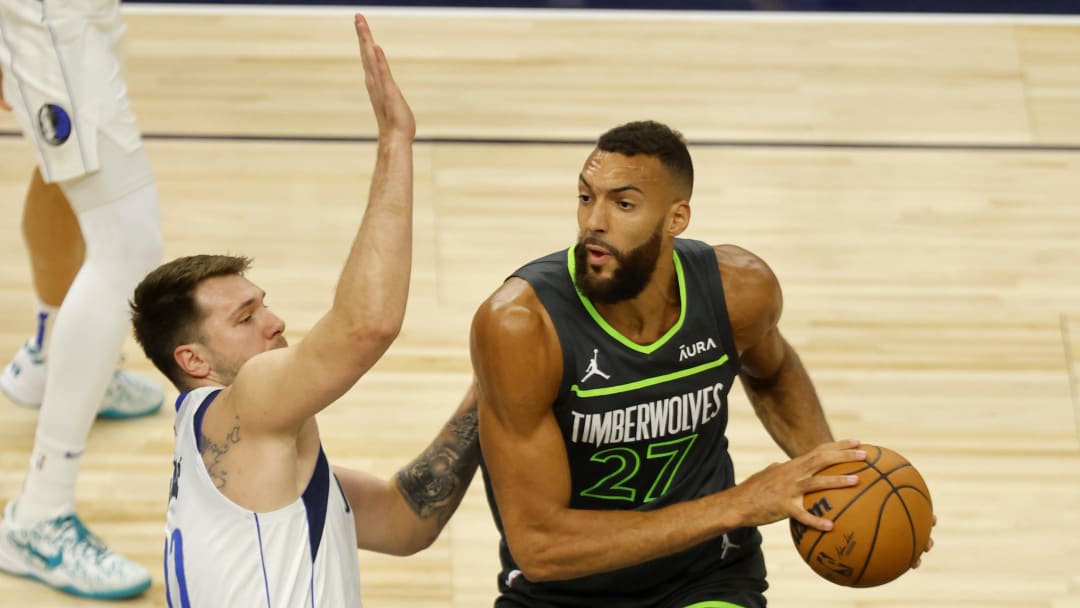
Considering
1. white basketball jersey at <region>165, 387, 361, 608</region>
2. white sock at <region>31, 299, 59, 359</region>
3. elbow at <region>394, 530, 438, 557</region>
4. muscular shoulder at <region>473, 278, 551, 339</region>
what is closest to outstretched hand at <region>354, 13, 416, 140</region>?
muscular shoulder at <region>473, 278, 551, 339</region>

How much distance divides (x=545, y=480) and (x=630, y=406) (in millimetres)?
248

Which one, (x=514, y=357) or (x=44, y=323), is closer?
(x=514, y=357)

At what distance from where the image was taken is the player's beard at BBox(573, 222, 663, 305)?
3174 millimetres

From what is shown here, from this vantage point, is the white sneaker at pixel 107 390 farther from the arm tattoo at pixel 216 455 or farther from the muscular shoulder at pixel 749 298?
the muscular shoulder at pixel 749 298

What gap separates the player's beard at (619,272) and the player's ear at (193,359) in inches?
31.3

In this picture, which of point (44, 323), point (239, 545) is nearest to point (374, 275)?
point (239, 545)

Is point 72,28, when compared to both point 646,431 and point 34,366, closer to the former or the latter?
point 34,366

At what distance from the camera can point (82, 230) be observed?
4.17 meters

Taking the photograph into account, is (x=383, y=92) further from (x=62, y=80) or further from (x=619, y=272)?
(x=62, y=80)

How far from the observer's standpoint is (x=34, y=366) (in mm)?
4773

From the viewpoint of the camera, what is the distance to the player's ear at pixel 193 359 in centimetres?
299

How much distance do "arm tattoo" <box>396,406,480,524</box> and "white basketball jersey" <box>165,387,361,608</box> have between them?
1.76ft

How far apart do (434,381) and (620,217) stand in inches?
78.1

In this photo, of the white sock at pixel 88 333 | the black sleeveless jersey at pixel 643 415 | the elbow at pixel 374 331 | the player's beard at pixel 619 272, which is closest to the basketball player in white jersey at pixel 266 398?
the elbow at pixel 374 331
